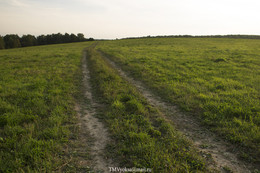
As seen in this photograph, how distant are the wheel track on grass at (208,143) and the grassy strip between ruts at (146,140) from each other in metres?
0.40

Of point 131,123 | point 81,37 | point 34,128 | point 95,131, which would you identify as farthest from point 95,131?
point 81,37

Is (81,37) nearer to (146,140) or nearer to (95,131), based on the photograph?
(95,131)

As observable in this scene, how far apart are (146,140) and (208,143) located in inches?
78.4

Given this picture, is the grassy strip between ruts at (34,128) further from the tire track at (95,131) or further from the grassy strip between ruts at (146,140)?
the grassy strip between ruts at (146,140)

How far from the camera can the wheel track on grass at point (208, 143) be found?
400 cm

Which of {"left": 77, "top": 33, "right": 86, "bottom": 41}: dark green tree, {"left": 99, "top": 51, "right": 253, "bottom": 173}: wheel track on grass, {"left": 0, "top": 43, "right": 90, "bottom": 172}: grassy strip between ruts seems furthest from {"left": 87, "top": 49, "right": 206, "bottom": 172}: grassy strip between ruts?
{"left": 77, "top": 33, "right": 86, "bottom": 41}: dark green tree

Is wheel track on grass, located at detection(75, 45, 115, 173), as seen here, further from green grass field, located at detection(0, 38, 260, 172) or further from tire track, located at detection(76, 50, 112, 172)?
green grass field, located at detection(0, 38, 260, 172)

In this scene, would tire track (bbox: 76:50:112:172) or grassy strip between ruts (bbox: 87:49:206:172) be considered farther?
tire track (bbox: 76:50:112:172)

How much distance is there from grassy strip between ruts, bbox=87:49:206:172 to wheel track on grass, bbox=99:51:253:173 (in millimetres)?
398

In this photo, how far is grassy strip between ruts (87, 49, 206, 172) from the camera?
153 inches

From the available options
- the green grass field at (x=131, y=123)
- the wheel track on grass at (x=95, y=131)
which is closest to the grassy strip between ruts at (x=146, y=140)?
the green grass field at (x=131, y=123)

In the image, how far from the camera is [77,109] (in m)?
7.25

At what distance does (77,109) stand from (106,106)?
1.35 metres

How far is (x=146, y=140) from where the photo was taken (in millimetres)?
4793
